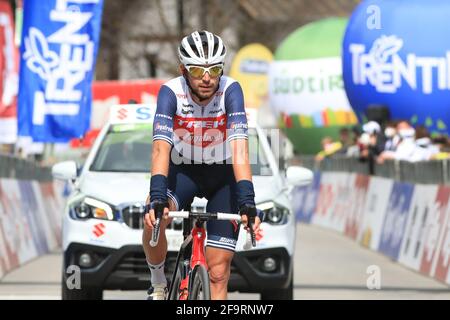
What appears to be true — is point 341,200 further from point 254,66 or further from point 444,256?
point 254,66

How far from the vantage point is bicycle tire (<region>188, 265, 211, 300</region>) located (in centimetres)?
824

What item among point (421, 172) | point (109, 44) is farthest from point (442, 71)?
point (109, 44)

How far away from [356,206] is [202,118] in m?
15.0

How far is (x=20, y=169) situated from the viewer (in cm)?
2091

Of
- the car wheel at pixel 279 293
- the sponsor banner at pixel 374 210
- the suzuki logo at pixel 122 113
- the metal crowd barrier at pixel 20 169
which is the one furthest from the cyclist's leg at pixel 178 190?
the sponsor banner at pixel 374 210

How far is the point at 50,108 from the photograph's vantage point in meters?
19.7

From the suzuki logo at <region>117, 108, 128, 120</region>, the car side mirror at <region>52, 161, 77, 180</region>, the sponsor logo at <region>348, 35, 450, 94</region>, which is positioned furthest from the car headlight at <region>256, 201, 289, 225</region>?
the sponsor logo at <region>348, 35, 450, 94</region>

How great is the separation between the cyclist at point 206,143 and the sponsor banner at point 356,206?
1396cm

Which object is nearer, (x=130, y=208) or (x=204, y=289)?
(x=204, y=289)

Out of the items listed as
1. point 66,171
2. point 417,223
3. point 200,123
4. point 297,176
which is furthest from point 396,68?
point 200,123
